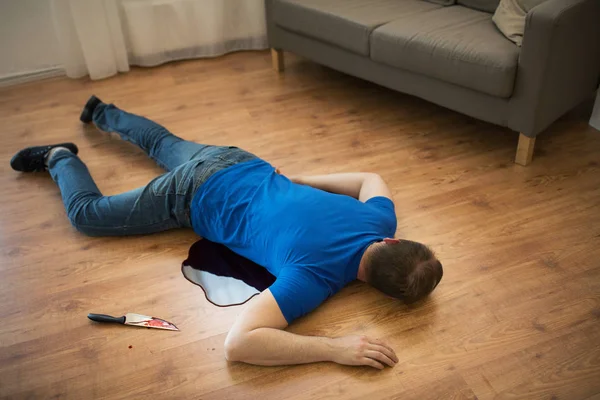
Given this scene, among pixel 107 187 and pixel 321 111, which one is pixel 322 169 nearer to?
pixel 321 111

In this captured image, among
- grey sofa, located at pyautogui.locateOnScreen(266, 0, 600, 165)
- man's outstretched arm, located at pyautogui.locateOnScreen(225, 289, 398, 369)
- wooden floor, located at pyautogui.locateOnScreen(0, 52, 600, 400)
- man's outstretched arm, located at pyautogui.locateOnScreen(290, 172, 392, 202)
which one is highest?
grey sofa, located at pyautogui.locateOnScreen(266, 0, 600, 165)

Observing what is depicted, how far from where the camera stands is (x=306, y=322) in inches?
72.2

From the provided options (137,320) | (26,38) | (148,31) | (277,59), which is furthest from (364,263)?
(26,38)

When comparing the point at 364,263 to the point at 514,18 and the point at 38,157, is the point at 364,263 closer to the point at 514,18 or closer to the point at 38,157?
the point at 514,18

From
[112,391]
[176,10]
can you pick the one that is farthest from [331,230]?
[176,10]

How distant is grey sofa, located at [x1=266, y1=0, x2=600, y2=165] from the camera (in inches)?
89.1

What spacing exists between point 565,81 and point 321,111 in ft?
3.66

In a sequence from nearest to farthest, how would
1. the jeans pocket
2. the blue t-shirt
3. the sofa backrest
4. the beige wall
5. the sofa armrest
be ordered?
the blue t-shirt → the jeans pocket → the sofa armrest → the sofa backrest → the beige wall

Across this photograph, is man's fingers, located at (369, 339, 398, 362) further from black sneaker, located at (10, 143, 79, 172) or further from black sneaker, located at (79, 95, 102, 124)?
black sneaker, located at (79, 95, 102, 124)

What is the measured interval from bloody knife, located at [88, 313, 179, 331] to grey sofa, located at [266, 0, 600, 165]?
4.91 feet

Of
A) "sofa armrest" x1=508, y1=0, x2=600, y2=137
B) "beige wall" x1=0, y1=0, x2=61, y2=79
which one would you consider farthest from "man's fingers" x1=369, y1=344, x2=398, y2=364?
"beige wall" x1=0, y1=0, x2=61, y2=79

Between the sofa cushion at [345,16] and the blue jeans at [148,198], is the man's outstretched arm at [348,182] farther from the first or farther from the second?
the sofa cushion at [345,16]

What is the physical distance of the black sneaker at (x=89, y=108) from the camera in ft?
9.16

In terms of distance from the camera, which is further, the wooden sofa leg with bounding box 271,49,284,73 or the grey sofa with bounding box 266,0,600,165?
the wooden sofa leg with bounding box 271,49,284,73
